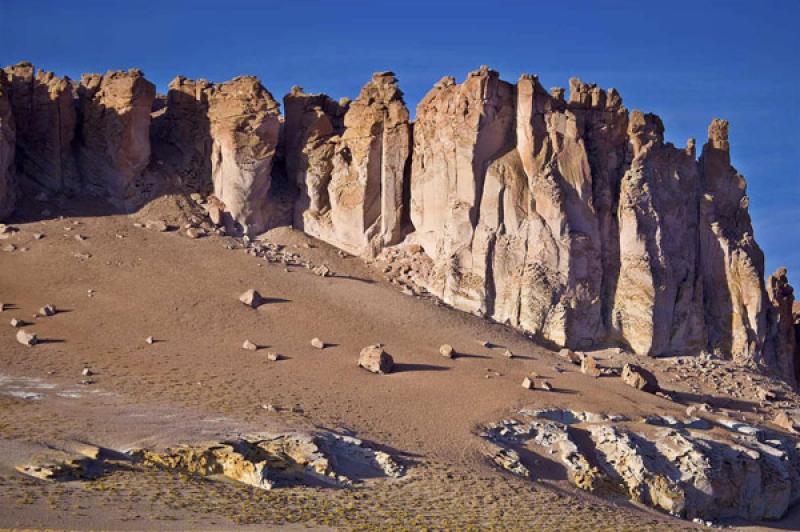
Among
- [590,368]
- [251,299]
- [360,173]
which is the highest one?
[360,173]

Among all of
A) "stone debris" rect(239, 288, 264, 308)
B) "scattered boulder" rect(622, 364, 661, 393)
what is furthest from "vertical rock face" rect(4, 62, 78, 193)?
"scattered boulder" rect(622, 364, 661, 393)

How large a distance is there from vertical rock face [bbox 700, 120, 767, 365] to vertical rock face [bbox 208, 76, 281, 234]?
1794 centimetres

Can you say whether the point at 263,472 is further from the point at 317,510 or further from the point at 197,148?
the point at 197,148

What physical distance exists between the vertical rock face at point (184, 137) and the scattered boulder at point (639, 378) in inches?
704

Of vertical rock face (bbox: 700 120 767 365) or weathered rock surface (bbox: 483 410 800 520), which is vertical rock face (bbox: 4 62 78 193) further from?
vertical rock face (bbox: 700 120 767 365)

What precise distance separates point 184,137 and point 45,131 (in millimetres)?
5408

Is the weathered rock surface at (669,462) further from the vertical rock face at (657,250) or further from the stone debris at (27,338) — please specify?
the stone debris at (27,338)

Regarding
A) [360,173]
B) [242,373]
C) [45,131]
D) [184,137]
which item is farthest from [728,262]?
[45,131]

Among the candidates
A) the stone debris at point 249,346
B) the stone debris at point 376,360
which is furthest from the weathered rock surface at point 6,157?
the stone debris at point 376,360

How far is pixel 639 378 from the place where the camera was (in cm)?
3653

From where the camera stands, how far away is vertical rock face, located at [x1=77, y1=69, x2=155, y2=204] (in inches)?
1639

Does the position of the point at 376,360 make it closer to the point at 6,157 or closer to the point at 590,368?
the point at 590,368

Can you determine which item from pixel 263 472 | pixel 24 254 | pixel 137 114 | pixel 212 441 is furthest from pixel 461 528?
pixel 137 114

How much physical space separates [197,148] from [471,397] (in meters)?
17.8
